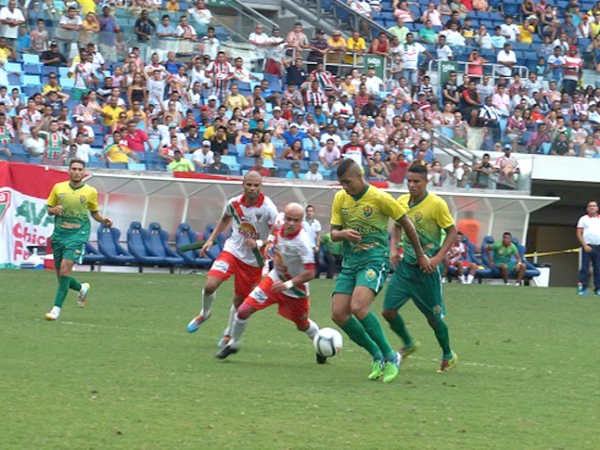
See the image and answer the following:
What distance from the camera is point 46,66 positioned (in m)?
29.2

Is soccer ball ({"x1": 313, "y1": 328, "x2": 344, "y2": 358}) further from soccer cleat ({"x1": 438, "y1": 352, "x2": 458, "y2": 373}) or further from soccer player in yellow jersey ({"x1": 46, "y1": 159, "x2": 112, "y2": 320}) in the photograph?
soccer player in yellow jersey ({"x1": 46, "y1": 159, "x2": 112, "y2": 320})

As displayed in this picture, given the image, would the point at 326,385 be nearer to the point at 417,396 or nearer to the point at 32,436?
the point at 417,396

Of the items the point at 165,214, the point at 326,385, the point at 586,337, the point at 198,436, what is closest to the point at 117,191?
the point at 165,214

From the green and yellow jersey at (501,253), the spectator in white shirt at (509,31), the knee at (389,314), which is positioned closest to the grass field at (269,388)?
the knee at (389,314)

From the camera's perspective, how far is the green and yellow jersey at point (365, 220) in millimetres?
10922

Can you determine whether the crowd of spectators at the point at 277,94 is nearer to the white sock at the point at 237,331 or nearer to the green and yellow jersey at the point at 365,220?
the white sock at the point at 237,331

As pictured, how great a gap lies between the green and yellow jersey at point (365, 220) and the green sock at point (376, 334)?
0.47m

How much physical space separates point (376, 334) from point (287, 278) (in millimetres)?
1406

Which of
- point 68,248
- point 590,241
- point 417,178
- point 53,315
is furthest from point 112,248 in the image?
point 417,178

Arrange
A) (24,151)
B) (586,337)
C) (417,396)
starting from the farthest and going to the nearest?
(24,151)
(586,337)
(417,396)

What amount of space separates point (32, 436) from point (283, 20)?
97.7 feet

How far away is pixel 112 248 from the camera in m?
27.0

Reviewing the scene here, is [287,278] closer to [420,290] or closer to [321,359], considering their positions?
[321,359]

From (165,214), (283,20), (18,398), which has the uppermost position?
(283,20)
